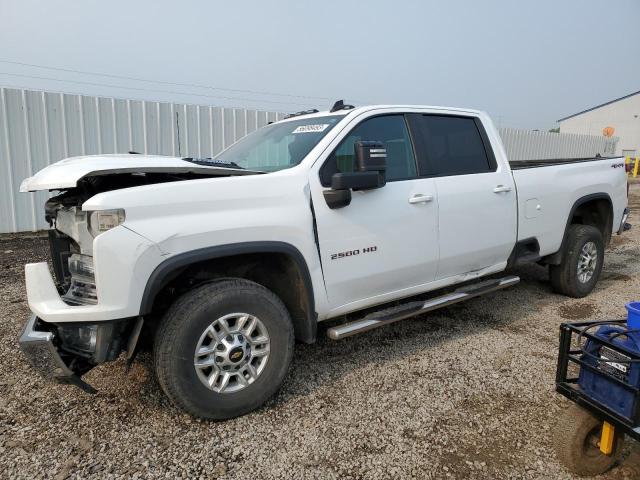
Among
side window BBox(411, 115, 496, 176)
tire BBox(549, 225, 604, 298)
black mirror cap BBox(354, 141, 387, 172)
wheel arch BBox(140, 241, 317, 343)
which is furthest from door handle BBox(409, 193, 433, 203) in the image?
tire BBox(549, 225, 604, 298)

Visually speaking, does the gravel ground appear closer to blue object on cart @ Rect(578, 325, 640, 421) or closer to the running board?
the running board

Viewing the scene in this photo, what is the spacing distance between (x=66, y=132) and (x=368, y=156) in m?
7.45

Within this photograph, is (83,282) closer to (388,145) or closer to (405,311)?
(405,311)

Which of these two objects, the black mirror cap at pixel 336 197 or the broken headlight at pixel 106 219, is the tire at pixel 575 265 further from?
the broken headlight at pixel 106 219

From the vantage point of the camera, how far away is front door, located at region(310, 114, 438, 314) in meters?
Answer: 2.96

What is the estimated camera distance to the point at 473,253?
12.6 feet

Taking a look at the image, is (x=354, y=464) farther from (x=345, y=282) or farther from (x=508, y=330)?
(x=508, y=330)

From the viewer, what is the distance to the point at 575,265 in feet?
15.8

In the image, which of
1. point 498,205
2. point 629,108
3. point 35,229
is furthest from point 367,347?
point 629,108

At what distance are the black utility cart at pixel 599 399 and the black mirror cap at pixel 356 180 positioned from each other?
1382 millimetres

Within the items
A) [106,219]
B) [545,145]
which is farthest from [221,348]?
[545,145]

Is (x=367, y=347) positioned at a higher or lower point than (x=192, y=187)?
lower

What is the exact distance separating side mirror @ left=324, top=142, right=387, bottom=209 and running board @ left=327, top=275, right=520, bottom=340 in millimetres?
838

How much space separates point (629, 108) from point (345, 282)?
4759 cm
